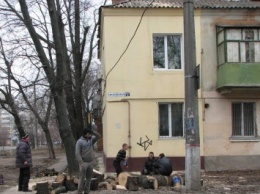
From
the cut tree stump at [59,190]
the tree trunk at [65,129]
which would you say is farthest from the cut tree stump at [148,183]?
the tree trunk at [65,129]

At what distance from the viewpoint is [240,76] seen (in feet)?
60.2

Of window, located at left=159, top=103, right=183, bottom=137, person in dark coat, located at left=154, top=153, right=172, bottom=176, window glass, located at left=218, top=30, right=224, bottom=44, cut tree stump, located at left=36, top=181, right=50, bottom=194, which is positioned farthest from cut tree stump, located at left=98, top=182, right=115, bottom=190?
window glass, located at left=218, top=30, right=224, bottom=44

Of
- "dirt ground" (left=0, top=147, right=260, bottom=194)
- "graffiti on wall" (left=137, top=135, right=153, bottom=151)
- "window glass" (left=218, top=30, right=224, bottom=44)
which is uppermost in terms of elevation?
"window glass" (left=218, top=30, right=224, bottom=44)

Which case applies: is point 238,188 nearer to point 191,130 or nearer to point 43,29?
point 191,130

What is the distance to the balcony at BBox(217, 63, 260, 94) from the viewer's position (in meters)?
18.3

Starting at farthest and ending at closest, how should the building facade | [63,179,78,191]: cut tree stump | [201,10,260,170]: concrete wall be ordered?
[201,10,260,170]: concrete wall
the building facade
[63,179,78,191]: cut tree stump

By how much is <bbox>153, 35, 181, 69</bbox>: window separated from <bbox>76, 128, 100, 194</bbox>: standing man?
8143 millimetres

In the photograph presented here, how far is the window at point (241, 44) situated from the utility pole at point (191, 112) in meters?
6.19

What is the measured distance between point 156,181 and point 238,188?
231cm

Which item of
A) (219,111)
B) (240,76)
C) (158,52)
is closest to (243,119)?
(219,111)

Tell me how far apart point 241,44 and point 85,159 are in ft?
31.4

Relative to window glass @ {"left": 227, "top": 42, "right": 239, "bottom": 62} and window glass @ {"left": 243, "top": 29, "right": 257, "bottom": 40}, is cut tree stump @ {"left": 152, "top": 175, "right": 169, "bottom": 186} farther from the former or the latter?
window glass @ {"left": 243, "top": 29, "right": 257, "bottom": 40}

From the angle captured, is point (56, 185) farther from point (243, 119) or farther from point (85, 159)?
point (243, 119)

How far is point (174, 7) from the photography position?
19.2m
